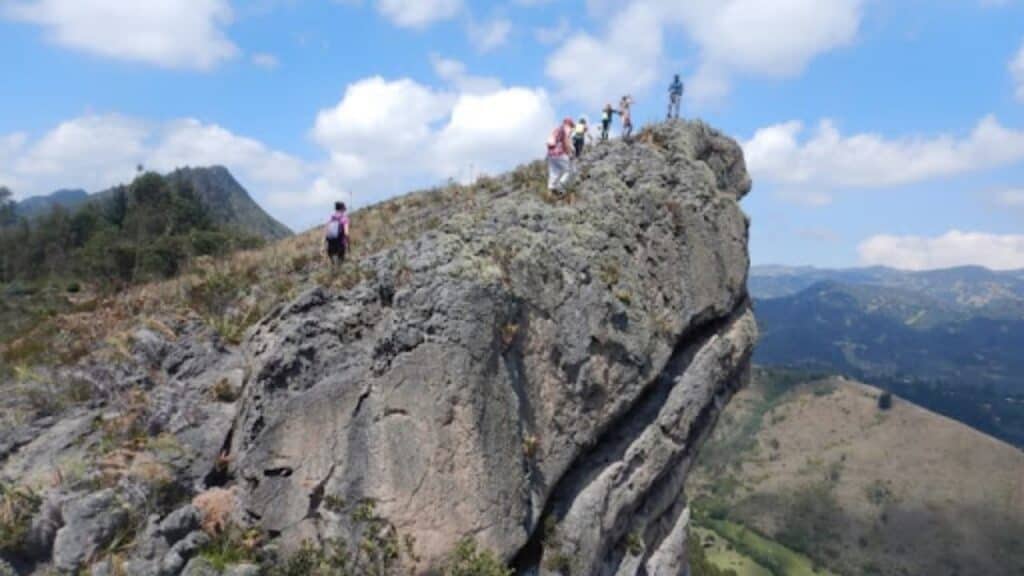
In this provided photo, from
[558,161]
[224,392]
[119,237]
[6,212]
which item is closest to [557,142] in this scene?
[558,161]

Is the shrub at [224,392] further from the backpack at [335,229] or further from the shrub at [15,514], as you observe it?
the backpack at [335,229]

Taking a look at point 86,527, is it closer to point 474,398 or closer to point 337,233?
point 474,398

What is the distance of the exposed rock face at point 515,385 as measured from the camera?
11.1 metres

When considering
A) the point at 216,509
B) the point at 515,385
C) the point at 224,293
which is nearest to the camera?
the point at 216,509

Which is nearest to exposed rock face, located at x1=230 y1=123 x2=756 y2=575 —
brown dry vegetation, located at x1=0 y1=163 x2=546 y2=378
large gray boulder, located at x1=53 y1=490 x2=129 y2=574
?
brown dry vegetation, located at x1=0 y1=163 x2=546 y2=378

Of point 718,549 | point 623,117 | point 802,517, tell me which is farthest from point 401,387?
point 802,517

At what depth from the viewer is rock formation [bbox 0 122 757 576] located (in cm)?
1105

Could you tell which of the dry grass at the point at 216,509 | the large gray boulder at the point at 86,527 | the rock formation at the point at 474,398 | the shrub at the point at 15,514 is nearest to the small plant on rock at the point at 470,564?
the rock formation at the point at 474,398

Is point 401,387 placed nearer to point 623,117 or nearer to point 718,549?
point 623,117

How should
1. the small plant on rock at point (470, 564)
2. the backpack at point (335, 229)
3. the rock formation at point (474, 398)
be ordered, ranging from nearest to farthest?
the small plant on rock at point (470, 564), the rock formation at point (474, 398), the backpack at point (335, 229)

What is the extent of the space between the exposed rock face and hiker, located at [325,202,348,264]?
2.22 meters

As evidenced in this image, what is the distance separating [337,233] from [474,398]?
5.95 m

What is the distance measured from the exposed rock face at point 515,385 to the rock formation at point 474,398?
0.04 m

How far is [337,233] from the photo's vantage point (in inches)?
607
